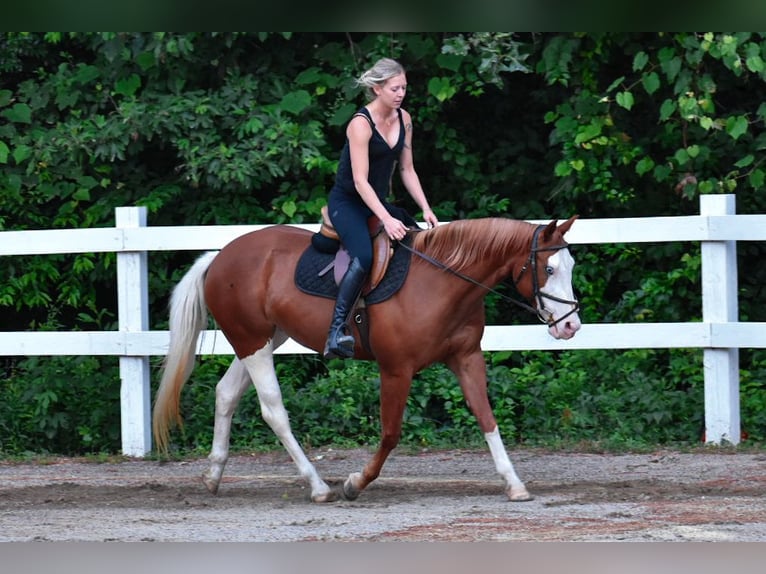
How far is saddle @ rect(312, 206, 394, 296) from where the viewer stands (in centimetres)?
664

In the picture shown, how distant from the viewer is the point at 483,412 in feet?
21.7

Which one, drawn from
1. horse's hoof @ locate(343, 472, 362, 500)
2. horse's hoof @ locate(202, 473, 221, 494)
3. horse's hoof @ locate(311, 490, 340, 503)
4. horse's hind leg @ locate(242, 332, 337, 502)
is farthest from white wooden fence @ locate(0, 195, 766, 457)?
horse's hoof @ locate(343, 472, 362, 500)

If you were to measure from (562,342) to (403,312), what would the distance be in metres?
2.34

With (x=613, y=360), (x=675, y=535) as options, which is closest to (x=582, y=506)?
(x=675, y=535)

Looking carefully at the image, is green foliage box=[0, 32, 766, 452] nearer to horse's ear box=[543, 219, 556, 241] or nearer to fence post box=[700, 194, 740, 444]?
fence post box=[700, 194, 740, 444]

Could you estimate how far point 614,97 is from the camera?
10914 mm

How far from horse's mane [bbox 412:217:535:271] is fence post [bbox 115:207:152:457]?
298cm

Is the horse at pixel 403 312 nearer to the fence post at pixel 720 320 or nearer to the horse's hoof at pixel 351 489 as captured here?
the horse's hoof at pixel 351 489

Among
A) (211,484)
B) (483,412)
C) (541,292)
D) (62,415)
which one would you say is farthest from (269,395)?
(62,415)

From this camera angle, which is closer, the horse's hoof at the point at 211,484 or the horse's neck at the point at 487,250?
the horse's neck at the point at 487,250

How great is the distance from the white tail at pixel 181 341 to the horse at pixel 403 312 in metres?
0.03

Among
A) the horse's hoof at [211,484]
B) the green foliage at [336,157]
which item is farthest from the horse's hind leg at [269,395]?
the green foliage at [336,157]

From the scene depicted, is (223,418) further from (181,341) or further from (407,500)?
(407,500)

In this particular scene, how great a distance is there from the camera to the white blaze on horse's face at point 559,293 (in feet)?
20.8
